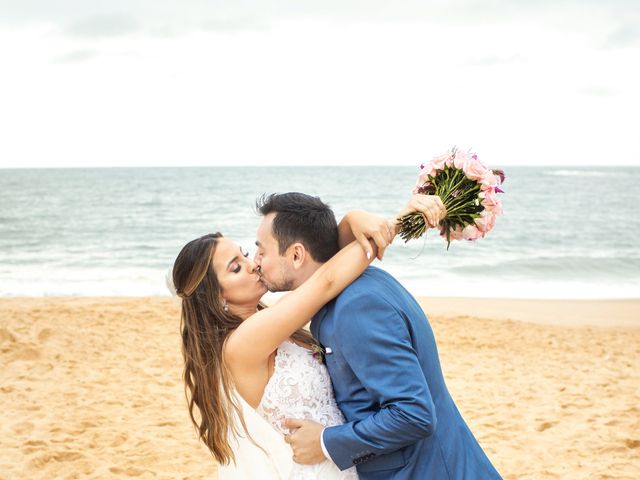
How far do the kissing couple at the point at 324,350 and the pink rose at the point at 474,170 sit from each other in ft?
0.61

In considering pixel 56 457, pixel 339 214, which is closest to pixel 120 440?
pixel 56 457

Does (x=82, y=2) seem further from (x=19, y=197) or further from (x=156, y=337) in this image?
(x=156, y=337)

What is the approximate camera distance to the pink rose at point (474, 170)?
2.57 m

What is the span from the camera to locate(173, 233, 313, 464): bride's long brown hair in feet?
9.47

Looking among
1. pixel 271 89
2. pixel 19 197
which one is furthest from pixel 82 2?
pixel 271 89

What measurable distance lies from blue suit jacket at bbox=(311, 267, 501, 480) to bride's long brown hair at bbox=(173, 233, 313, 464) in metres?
0.60

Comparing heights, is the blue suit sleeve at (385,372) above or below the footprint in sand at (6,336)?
above

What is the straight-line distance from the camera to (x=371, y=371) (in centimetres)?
215

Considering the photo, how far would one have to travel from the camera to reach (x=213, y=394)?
291 cm

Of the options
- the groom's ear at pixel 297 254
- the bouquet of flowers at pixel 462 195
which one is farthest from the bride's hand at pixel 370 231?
the groom's ear at pixel 297 254

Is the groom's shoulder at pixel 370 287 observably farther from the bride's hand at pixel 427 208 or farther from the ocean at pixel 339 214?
the ocean at pixel 339 214

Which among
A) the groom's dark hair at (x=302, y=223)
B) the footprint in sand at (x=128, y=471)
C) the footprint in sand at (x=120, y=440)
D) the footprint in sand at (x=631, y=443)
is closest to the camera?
the groom's dark hair at (x=302, y=223)

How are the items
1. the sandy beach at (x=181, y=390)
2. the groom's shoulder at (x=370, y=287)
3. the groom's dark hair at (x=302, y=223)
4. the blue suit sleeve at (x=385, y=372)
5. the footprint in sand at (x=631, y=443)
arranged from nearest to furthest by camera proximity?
the blue suit sleeve at (x=385, y=372) < the groom's shoulder at (x=370, y=287) < the groom's dark hair at (x=302, y=223) < the sandy beach at (x=181, y=390) < the footprint in sand at (x=631, y=443)

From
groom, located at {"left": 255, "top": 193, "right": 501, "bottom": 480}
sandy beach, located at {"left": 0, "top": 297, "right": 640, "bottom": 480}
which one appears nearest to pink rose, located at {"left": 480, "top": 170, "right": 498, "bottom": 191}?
groom, located at {"left": 255, "top": 193, "right": 501, "bottom": 480}
